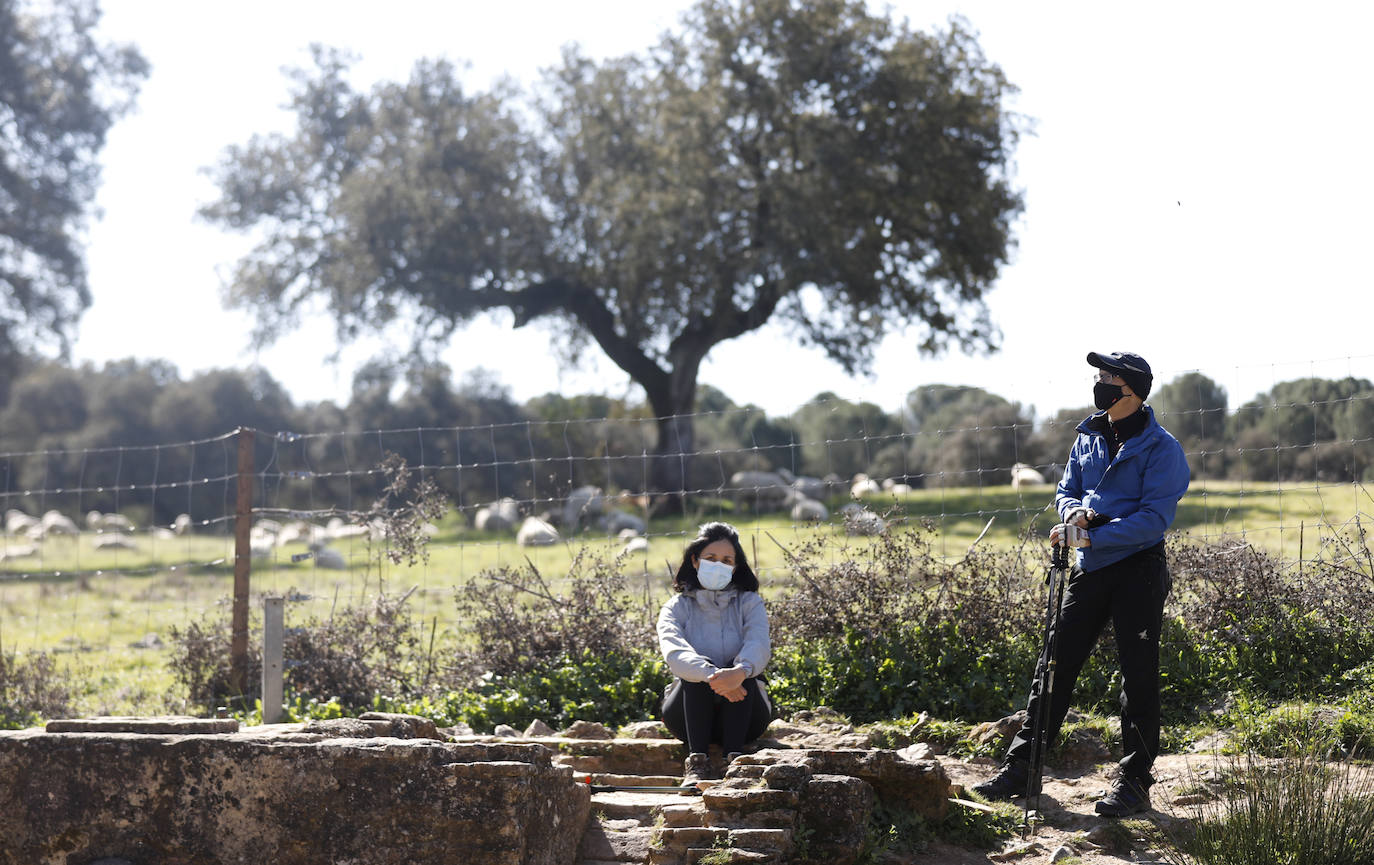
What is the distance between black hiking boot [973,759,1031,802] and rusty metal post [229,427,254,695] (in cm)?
508

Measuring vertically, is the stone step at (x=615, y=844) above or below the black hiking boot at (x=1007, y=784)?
below

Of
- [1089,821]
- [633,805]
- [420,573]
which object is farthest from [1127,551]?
[420,573]

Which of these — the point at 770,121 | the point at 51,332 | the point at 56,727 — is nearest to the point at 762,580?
the point at 56,727

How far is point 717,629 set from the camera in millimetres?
5758

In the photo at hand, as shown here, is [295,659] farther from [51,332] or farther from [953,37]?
[51,332]

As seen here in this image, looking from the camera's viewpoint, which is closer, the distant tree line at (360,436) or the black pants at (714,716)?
the black pants at (714,716)

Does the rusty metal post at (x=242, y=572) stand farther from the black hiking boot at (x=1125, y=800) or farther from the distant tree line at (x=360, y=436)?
the distant tree line at (x=360, y=436)

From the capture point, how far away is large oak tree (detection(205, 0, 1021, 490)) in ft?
72.2

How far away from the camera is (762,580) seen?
31.4 feet

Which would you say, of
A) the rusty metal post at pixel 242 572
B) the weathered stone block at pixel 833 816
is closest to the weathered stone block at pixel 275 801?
the weathered stone block at pixel 833 816

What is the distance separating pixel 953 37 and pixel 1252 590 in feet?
59.6

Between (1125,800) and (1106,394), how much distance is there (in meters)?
1.70

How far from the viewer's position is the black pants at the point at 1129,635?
488cm

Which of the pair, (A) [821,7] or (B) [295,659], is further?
(A) [821,7]
